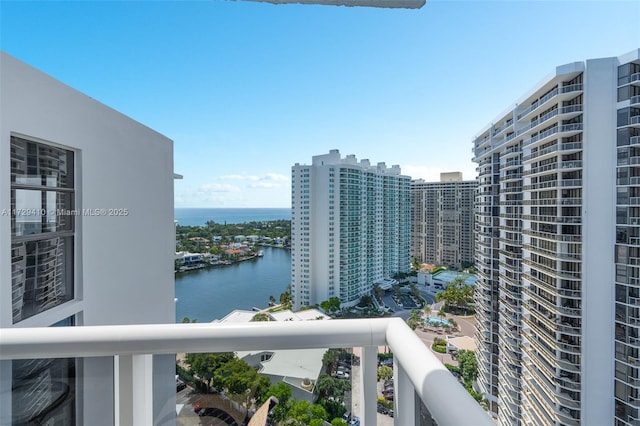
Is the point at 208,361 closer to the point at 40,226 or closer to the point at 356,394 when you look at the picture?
the point at 356,394

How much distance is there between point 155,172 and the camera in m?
3.43

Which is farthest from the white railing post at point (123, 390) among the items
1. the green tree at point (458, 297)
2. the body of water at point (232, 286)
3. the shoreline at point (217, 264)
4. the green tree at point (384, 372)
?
the green tree at point (458, 297)

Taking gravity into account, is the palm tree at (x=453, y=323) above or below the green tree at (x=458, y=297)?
below

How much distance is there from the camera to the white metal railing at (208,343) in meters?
0.49

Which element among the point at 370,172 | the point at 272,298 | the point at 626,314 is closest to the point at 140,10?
the point at 626,314

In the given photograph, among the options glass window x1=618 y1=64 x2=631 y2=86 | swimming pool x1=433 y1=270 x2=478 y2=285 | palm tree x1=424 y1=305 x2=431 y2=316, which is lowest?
palm tree x1=424 y1=305 x2=431 y2=316

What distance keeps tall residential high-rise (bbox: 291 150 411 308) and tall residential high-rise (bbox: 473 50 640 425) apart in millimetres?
9352

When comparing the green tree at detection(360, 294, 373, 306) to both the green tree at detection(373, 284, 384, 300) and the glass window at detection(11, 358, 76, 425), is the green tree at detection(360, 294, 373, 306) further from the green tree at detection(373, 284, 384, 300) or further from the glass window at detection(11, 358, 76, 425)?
the glass window at detection(11, 358, 76, 425)

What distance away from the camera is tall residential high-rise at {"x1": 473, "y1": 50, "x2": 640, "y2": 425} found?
405 cm

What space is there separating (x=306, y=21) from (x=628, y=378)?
7558mm

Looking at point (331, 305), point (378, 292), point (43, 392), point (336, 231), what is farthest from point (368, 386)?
point (378, 292)

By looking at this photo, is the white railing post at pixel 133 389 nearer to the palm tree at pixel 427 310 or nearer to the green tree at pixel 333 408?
the green tree at pixel 333 408

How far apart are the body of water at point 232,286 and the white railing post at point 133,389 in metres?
8.66

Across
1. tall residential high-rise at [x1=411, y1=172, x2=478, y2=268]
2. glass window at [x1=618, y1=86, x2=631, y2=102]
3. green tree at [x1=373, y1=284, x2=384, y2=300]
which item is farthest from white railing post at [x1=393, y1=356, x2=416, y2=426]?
green tree at [x1=373, y1=284, x2=384, y2=300]
